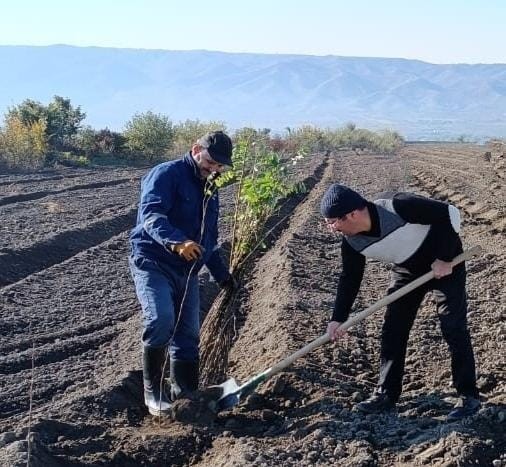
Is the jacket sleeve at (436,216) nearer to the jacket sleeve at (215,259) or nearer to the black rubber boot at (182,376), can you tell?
the jacket sleeve at (215,259)

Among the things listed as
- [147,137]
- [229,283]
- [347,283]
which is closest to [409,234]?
[347,283]

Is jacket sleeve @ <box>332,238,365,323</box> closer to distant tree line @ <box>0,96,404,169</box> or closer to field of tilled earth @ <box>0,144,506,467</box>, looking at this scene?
field of tilled earth @ <box>0,144,506,467</box>

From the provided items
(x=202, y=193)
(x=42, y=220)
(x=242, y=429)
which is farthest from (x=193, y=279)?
(x=42, y=220)

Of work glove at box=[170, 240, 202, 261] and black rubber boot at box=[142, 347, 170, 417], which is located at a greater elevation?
work glove at box=[170, 240, 202, 261]

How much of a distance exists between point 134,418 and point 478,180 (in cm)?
1836

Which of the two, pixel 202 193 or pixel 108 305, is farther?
pixel 108 305

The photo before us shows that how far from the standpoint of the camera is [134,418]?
5.56m

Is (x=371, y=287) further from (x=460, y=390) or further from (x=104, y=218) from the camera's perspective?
(x=104, y=218)

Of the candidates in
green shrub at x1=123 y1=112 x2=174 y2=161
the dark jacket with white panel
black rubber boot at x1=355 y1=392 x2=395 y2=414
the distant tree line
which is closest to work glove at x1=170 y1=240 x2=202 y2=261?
the dark jacket with white panel

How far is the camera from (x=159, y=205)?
199 inches

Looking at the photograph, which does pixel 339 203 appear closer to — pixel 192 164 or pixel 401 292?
pixel 401 292

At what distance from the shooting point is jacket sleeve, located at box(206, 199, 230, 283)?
17.7ft

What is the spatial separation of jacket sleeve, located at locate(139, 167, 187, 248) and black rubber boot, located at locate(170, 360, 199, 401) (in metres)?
0.87

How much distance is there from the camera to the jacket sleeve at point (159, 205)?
489cm
